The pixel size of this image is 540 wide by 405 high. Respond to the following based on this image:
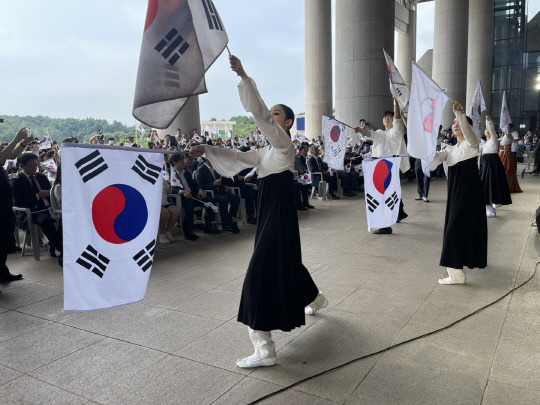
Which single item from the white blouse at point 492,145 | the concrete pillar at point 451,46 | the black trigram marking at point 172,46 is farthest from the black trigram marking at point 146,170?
the concrete pillar at point 451,46

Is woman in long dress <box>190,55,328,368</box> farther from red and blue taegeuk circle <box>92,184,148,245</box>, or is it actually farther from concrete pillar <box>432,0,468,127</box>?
concrete pillar <box>432,0,468,127</box>

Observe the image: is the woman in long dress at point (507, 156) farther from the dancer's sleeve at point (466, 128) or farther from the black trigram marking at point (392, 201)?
the dancer's sleeve at point (466, 128)

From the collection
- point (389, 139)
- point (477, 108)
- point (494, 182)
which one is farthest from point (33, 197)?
point (494, 182)

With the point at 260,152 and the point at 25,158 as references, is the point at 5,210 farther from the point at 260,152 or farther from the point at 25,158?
the point at 260,152

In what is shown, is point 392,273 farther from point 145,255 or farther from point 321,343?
point 145,255

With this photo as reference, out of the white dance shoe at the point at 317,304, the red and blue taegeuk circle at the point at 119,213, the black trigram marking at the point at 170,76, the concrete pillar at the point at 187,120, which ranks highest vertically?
the concrete pillar at the point at 187,120

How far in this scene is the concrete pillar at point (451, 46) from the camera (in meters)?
24.1

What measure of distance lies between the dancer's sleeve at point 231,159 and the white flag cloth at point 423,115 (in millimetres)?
2198

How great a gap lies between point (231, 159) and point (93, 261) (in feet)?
4.07

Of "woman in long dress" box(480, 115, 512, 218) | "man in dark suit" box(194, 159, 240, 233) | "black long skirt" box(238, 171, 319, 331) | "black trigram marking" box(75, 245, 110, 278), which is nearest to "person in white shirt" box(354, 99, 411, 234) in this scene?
"woman in long dress" box(480, 115, 512, 218)

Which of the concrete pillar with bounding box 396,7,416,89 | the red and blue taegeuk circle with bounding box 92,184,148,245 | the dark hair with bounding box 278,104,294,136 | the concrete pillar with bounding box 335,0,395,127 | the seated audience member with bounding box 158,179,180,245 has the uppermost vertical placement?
the concrete pillar with bounding box 396,7,416,89

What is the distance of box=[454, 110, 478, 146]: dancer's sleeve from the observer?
4594mm

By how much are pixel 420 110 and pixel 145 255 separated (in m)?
3.49

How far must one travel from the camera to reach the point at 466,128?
4.61m
